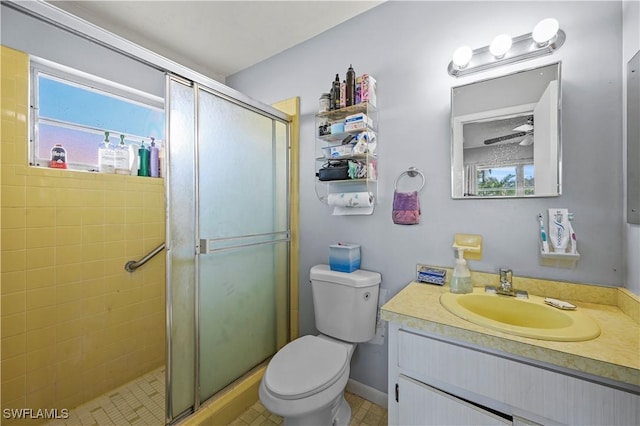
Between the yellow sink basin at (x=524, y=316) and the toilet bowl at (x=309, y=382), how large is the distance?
0.60m

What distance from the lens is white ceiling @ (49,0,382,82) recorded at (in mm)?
1562

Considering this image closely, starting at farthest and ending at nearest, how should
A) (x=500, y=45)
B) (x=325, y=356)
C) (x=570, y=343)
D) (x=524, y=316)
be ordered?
1. (x=325, y=356)
2. (x=500, y=45)
3. (x=524, y=316)
4. (x=570, y=343)

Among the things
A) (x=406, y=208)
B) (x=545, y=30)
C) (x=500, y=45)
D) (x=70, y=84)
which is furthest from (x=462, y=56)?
(x=70, y=84)

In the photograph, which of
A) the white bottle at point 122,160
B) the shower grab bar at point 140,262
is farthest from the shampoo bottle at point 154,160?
the shower grab bar at point 140,262

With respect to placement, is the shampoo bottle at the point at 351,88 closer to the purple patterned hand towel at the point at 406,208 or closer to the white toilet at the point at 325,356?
the purple patterned hand towel at the point at 406,208

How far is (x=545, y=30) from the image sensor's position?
1084 millimetres

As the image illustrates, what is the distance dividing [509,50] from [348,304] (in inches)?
58.0

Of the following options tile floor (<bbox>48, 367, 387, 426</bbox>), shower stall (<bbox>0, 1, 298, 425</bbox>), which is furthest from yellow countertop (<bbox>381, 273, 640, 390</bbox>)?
shower stall (<bbox>0, 1, 298, 425</bbox>)

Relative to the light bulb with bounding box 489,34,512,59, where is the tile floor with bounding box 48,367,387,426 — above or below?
below

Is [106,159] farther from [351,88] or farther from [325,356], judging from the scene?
[325,356]

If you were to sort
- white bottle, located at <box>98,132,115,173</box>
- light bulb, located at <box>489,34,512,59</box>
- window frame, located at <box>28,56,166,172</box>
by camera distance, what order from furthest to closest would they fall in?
1. white bottle, located at <box>98,132,115,173</box>
2. window frame, located at <box>28,56,166,172</box>
3. light bulb, located at <box>489,34,512,59</box>

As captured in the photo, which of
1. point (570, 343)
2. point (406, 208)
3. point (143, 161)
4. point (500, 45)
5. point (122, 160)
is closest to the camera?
point (570, 343)

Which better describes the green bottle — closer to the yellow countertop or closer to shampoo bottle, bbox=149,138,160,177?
shampoo bottle, bbox=149,138,160,177

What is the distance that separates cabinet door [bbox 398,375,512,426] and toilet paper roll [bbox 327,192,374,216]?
88 cm
